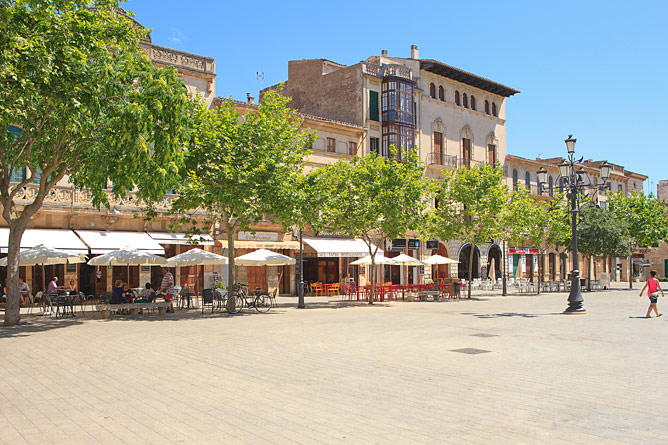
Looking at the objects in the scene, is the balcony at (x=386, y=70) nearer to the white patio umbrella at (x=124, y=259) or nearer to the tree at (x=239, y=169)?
the tree at (x=239, y=169)

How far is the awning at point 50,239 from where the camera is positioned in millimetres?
23938

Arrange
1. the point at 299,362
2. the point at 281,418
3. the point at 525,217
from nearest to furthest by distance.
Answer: the point at 281,418 → the point at 299,362 → the point at 525,217

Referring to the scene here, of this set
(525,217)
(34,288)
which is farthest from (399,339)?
(525,217)

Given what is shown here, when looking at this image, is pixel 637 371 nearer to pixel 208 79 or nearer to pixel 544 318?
pixel 544 318

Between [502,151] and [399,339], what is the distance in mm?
42051

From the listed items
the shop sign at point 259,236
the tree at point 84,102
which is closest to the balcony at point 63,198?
the shop sign at point 259,236

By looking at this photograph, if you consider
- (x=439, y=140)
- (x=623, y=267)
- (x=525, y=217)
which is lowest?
(x=623, y=267)

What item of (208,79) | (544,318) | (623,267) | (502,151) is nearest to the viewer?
(544,318)

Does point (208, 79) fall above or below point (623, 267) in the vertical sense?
above

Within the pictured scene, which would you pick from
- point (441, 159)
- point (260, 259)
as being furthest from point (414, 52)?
point (260, 259)

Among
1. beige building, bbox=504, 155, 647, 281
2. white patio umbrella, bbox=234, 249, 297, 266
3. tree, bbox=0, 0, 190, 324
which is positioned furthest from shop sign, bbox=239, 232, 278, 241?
beige building, bbox=504, 155, 647, 281

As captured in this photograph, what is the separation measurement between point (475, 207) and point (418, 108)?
13360mm

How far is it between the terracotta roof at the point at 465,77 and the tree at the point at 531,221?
1223cm

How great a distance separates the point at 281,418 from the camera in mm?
6344
